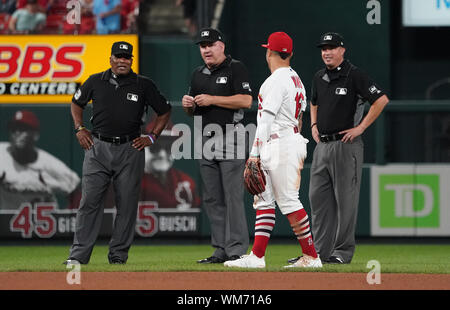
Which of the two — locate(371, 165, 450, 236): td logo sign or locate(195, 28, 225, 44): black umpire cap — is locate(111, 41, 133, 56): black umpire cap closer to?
locate(195, 28, 225, 44): black umpire cap

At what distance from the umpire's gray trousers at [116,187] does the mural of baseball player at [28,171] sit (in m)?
3.44

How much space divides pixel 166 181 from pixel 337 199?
12.2 feet

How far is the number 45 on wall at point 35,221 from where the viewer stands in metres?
12.0

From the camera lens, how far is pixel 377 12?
14008 millimetres

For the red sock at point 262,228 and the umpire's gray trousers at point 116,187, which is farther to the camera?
the umpire's gray trousers at point 116,187

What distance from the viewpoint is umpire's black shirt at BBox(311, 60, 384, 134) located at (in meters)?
8.79

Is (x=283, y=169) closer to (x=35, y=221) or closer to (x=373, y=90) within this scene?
(x=373, y=90)

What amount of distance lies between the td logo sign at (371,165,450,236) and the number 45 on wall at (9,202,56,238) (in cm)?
394

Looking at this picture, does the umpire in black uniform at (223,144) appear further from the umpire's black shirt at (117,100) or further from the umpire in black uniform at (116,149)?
the umpire in black uniform at (116,149)

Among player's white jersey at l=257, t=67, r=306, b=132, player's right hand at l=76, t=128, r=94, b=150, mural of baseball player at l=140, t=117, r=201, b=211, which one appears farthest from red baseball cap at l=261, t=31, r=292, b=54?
mural of baseball player at l=140, t=117, r=201, b=211

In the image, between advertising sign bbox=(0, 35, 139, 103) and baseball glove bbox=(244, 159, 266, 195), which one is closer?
baseball glove bbox=(244, 159, 266, 195)

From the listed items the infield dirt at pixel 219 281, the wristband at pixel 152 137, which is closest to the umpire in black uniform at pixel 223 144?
the wristband at pixel 152 137

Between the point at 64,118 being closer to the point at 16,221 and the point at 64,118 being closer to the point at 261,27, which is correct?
the point at 16,221

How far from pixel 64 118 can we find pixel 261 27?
11.0 feet
